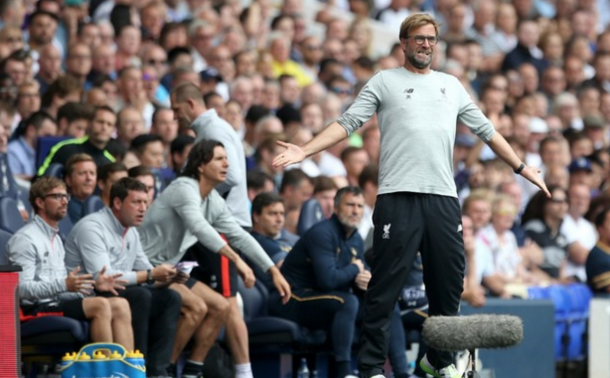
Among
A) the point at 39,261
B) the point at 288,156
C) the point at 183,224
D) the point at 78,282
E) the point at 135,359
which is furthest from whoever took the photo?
the point at 183,224

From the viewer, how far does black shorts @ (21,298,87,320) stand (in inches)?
421

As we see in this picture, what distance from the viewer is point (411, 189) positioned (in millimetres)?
9648

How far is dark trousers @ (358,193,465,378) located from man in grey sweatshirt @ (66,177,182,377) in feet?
6.08

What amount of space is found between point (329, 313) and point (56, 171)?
2.56m

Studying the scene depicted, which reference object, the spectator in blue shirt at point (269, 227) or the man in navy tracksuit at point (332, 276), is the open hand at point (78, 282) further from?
the spectator in blue shirt at point (269, 227)

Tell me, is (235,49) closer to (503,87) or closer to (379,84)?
(503,87)

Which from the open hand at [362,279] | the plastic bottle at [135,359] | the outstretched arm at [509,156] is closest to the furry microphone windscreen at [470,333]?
the outstretched arm at [509,156]

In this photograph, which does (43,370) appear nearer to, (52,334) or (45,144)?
(52,334)

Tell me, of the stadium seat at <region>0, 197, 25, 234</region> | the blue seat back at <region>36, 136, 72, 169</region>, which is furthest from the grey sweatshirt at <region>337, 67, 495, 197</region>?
the blue seat back at <region>36, 136, 72, 169</region>

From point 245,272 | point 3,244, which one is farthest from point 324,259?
point 3,244

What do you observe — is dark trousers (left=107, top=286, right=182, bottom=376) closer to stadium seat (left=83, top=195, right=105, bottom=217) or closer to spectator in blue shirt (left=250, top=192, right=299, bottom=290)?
stadium seat (left=83, top=195, right=105, bottom=217)

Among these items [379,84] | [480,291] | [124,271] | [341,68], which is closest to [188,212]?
[124,271]

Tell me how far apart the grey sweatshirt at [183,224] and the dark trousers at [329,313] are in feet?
2.25

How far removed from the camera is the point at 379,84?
983 cm
